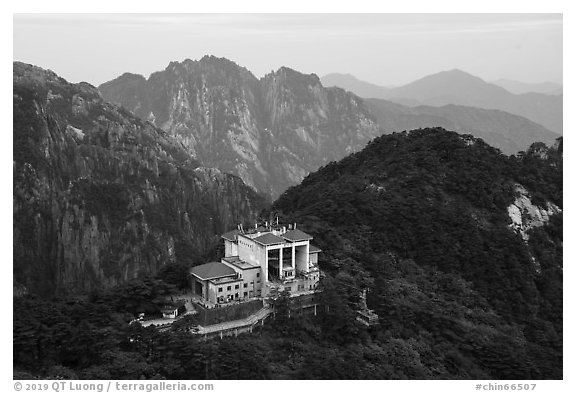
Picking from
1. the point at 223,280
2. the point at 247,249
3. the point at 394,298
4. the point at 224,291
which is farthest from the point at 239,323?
the point at 394,298

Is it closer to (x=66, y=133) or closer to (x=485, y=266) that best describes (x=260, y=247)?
(x=485, y=266)

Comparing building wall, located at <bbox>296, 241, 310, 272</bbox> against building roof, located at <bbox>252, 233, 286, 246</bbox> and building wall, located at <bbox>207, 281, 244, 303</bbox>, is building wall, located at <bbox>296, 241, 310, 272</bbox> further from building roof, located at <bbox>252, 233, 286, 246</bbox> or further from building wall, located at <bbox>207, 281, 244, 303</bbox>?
building wall, located at <bbox>207, 281, 244, 303</bbox>

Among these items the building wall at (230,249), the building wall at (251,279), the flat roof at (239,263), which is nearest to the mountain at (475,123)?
the building wall at (230,249)

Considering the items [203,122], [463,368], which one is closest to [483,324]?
[463,368]

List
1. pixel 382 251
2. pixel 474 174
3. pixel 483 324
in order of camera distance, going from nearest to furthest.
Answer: pixel 483 324, pixel 382 251, pixel 474 174

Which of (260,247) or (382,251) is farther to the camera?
(382,251)

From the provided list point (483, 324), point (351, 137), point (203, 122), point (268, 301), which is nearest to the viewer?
point (268, 301)
